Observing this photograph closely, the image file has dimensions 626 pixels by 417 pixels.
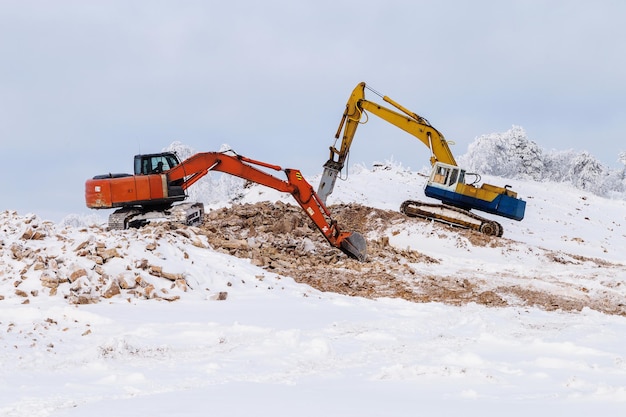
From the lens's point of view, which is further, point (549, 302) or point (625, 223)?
point (625, 223)

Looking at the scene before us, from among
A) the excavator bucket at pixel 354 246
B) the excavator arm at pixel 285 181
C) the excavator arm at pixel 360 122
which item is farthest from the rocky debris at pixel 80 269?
the excavator arm at pixel 360 122

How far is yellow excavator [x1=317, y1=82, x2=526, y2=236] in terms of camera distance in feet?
80.4

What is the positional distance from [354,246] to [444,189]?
8833mm

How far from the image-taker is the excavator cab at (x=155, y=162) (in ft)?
61.6

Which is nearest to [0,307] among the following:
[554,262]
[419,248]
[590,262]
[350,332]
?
[350,332]

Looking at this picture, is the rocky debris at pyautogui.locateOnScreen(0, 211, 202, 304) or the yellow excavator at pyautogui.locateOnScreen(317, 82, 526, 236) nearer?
the rocky debris at pyautogui.locateOnScreen(0, 211, 202, 304)

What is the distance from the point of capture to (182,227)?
16.9m

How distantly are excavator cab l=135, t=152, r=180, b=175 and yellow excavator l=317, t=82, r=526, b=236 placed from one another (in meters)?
7.64

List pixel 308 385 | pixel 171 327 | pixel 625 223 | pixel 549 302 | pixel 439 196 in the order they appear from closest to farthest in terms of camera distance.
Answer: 1. pixel 308 385
2. pixel 171 327
3. pixel 549 302
4. pixel 439 196
5. pixel 625 223

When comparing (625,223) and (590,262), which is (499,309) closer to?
(590,262)

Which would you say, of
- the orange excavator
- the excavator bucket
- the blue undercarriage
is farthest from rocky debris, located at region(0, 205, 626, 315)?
the blue undercarriage

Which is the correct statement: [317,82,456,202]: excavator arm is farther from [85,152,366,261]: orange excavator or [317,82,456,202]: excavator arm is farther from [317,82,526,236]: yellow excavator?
[85,152,366,261]: orange excavator

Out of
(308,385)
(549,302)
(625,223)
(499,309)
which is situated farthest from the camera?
(625,223)

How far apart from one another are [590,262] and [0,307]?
17.8 metres
